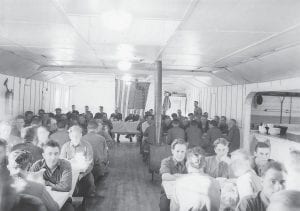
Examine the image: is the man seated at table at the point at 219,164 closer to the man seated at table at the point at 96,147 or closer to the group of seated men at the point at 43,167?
the group of seated men at the point at 43,167

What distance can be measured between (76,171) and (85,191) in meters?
0.93

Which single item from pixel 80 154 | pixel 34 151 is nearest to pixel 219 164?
pixel 80 154

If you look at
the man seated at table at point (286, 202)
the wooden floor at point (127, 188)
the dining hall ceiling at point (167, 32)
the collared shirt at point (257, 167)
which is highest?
the dining hall ceiling at point (167, 32)

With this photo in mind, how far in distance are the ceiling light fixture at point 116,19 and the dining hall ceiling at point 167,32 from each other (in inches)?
1.4

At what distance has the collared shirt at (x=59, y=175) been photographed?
13.5 feet

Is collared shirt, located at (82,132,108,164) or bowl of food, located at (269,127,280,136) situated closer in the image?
collared shirt, located at (82,132,108,164)

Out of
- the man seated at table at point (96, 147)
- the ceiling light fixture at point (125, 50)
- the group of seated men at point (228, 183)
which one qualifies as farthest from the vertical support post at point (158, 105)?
the group of seated men at point (228, 183)

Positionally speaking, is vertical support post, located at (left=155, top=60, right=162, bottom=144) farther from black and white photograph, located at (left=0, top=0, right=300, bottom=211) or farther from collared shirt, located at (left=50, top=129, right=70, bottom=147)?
collared shirt, located at (left=50, top=129, right=70, bottom=147)

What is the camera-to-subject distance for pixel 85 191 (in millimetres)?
5777

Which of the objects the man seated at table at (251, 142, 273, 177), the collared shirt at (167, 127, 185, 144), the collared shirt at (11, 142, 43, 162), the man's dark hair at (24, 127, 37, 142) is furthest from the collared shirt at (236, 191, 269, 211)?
the collared shirt at (167, 127, 185, 144)

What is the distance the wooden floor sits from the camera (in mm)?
6023

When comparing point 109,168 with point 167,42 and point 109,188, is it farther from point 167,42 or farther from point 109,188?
point 167,42

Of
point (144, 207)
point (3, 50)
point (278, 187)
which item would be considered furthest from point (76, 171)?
point (3, 50)

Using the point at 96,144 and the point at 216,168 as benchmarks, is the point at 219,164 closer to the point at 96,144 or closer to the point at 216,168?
the point at 216,168
